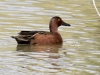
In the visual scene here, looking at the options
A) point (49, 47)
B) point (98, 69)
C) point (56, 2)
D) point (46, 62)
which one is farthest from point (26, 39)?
point (56, 2)

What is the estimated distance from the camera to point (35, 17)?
17.2 meters

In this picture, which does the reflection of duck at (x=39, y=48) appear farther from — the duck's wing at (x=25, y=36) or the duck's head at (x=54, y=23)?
the duck's head at (x=54, y=23)

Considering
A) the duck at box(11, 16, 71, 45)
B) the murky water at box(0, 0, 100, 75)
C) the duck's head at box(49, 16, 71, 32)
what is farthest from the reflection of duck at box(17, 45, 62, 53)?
the duck's head at box(49, 16, 71, 32)

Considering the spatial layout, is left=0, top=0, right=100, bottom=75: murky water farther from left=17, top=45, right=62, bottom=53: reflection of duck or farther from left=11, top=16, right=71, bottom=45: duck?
left=11, top=16, right=71, bottom=45: duck

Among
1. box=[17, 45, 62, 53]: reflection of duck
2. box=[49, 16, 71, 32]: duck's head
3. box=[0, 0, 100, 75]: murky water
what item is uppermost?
box=[49, 16, 71, 32]: duck's head

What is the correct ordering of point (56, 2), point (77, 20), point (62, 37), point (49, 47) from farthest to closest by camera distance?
point (56, 2), point (77, 20), point (62, 37), point (49, 47)

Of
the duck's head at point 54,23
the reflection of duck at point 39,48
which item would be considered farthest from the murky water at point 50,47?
the duck's head at point 54,23

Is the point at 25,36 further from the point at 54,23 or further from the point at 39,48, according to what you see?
the point at 54,23

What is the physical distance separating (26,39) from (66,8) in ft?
17.2

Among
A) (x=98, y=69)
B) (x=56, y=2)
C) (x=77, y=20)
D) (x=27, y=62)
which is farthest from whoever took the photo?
(x=56, y=2)

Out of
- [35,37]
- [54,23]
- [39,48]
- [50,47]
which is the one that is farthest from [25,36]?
[54,23]

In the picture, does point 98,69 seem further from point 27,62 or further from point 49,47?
point 49,47

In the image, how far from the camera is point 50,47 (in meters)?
13.6

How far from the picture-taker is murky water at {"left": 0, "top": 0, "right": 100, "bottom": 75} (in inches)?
420
